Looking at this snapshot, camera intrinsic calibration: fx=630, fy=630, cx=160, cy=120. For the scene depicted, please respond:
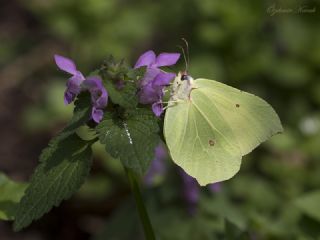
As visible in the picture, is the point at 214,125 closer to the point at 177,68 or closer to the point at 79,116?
the point at 79,116

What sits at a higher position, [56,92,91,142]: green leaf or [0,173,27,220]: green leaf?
[56,92,91,142]: green leaf

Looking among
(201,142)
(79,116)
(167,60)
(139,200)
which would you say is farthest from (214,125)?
(79,116)

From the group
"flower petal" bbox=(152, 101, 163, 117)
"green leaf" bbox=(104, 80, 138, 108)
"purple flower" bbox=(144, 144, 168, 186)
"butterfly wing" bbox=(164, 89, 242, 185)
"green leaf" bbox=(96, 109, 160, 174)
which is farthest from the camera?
"purple flower" bbox=(144, 144, 168, 186)

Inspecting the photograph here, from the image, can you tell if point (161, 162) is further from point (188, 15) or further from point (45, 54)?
point (45, 54)

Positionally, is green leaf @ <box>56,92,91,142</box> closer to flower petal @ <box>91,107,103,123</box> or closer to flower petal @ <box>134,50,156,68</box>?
flower petal @ <box>91,107,103,123</box>

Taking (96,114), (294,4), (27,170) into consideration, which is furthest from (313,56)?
(96,114)

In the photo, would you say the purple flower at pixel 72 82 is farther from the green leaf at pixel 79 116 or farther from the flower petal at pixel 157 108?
the flower petal at pixel 157 108

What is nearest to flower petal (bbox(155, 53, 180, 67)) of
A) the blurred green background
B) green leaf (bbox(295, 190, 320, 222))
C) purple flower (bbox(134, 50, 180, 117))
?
purple flower (bbox(134, 50, 180, 117))
